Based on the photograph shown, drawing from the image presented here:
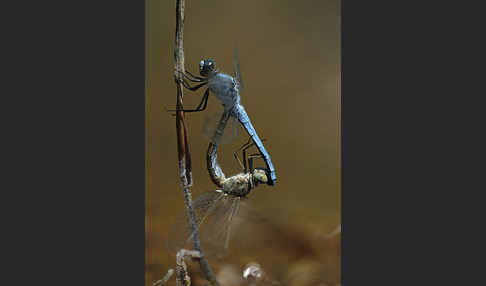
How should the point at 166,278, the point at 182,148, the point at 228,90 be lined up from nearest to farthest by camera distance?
the point at 228,90, the point at 182,148, the point at 166,278

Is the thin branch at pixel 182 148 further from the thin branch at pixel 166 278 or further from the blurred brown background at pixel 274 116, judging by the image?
the thin branch at pixel 166 278

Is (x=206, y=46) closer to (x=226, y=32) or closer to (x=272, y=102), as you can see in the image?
(x=226, y=32)

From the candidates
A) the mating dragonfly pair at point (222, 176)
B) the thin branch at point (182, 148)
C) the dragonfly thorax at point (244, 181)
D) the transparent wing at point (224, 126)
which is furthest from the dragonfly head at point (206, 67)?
the dragonfly thorax at point (244, 181)

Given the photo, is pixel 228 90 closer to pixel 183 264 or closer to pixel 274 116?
pixel 274 116

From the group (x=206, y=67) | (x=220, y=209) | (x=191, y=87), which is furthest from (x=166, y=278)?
(x=206, y=67)

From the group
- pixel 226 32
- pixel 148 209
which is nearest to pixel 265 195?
pixel 148 209

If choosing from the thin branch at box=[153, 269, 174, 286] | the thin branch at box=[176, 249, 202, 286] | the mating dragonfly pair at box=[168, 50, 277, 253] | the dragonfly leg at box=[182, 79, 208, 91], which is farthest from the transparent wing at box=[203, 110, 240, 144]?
the thin branch at box=[153, 269, 174, 286]

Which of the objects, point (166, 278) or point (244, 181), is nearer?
point (244, 181)
